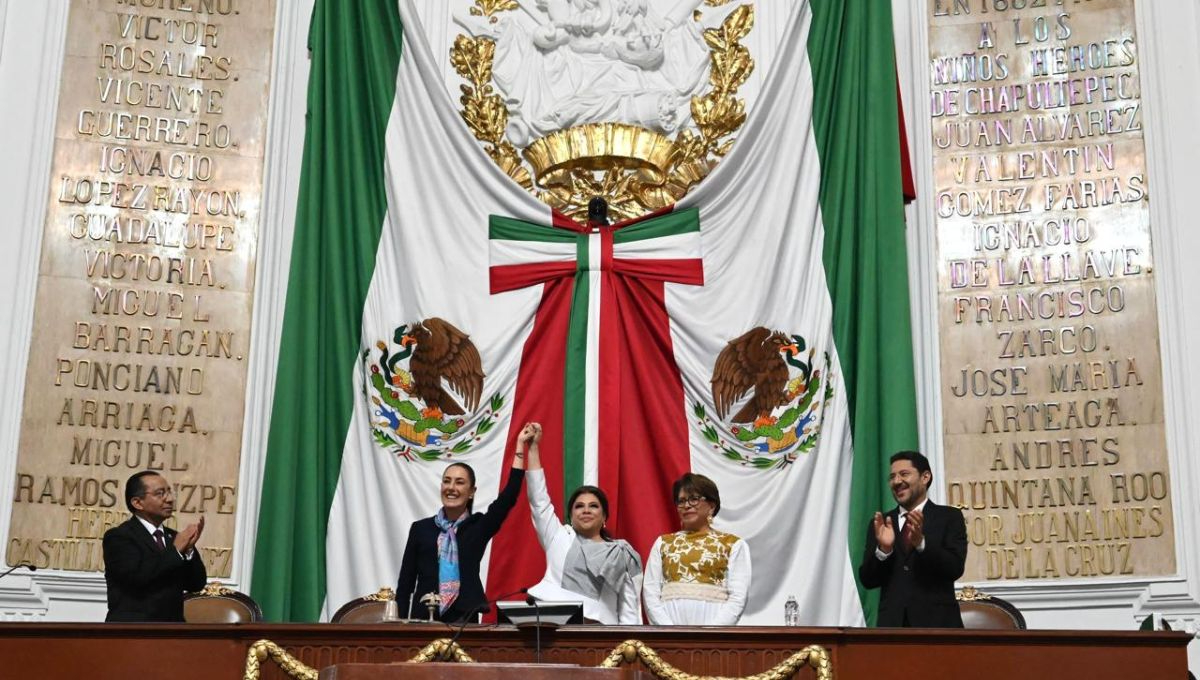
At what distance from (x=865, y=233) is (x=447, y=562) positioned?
131 inches

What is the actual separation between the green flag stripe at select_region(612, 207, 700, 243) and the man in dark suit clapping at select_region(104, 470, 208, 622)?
3468mm

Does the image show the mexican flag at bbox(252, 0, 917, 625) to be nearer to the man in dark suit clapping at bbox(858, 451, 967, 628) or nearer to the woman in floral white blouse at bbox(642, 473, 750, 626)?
the woman in floral white blouse at bbox(642, 473, 750, 626)

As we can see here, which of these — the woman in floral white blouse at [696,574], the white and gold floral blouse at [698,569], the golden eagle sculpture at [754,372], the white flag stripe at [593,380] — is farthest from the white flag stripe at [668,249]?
the white and gold floral blouse at [698,569]

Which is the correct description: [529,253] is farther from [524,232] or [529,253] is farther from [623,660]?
[623,660]

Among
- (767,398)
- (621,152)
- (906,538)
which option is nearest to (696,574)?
(906,538)

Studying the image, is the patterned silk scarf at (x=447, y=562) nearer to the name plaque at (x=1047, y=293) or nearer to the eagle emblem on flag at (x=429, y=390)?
the eagle emblem on flag at (x=429, y=390)

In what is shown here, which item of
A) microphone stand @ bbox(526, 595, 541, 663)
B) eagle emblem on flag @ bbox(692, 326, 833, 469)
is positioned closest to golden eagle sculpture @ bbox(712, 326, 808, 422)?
eagle emblem on flag @ bbox(692, 326, 833, 469)

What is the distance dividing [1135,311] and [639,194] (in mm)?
2857

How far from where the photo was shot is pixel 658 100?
32.2 feet

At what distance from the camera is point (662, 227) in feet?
31.1

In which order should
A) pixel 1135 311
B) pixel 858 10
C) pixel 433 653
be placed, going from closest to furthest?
pixel 433 653
pixel 1135 311
pixel 858 10

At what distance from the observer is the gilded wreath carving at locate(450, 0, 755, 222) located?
9.75 m

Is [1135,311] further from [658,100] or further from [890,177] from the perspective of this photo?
[658,100]

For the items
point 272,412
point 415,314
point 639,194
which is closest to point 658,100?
point 639,194
